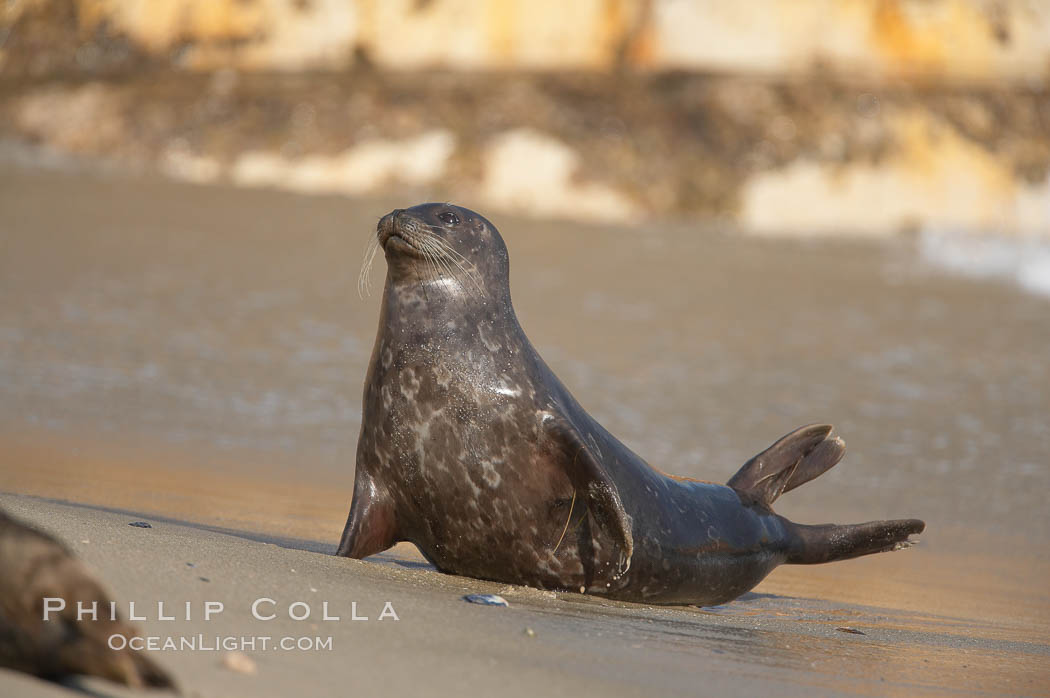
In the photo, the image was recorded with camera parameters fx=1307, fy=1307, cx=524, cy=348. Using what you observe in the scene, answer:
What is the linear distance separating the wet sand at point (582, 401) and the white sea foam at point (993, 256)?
1.36 feet

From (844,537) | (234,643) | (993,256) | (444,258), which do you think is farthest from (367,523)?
(993,256)

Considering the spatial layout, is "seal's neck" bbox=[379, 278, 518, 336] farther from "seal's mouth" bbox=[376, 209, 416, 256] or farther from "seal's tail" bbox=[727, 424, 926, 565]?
"seal's tail" bbox=[727, 424, 926, 565]

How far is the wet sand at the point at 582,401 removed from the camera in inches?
116

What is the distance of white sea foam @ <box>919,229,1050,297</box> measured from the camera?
35.7ft

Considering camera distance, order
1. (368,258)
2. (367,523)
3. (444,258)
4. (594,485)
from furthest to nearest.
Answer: (368,258)
(444,258)
(367,523)
(594,485)

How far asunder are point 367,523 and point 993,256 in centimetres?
921

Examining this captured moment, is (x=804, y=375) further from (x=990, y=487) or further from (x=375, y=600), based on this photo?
(x=375, y=600)

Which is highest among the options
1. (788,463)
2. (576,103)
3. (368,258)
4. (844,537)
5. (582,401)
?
(576,103)

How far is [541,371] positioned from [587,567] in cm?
60

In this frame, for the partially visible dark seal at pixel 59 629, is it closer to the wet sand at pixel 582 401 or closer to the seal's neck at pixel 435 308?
the wet sand at pixel 582 401

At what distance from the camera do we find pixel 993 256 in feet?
38.0

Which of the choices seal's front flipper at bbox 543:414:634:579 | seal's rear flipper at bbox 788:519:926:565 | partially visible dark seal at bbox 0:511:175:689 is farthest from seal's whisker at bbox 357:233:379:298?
partially visible dark seal at bbox 0:511:175:689

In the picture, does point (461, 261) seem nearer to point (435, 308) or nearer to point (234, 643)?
point (435, 308)

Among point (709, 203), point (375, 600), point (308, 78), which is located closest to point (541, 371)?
point (375, 600)
